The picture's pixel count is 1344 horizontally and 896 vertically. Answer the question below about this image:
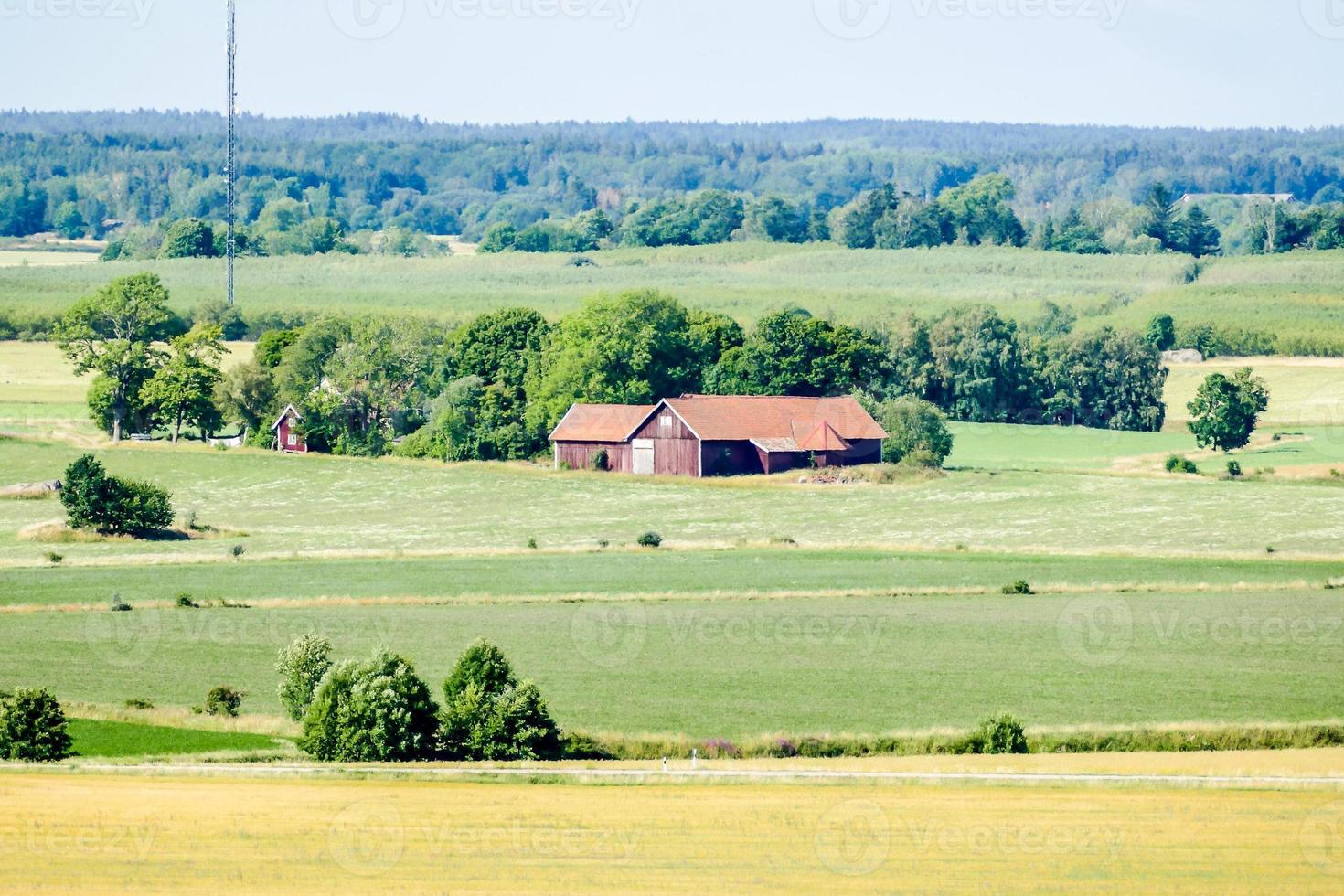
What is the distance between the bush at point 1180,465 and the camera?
80.8 metres

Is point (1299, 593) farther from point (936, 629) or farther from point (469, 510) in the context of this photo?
point (469, 510)

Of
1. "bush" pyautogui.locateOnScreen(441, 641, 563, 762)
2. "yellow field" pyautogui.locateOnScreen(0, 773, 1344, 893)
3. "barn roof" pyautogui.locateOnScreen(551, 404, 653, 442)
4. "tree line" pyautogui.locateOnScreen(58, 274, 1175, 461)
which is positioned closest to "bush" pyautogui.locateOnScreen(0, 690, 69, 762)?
"yellow field" pyautogui.locateOnScreen(0, 773, 1344, 893)

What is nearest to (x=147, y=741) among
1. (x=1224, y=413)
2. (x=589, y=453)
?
(x=589, y=453)

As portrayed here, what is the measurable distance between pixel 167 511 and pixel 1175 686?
38710 mm

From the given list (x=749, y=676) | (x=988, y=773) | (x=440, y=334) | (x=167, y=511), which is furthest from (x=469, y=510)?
(x=988, y=773)

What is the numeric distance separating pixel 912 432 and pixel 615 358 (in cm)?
1526

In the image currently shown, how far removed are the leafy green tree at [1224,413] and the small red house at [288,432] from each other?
144ft

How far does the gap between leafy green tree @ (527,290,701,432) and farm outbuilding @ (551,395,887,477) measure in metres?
3.84

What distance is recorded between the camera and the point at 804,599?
47.7m

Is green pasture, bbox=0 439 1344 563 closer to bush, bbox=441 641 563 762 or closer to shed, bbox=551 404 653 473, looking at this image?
shed, bbox=551 404 653 473

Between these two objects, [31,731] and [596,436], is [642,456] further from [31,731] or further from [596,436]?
[31,731]

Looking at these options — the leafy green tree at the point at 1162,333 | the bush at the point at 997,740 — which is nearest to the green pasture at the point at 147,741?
the bush at the point at 997,740

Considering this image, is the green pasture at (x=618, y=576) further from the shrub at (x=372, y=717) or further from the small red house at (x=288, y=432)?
the small red house at (x=288, y=432)

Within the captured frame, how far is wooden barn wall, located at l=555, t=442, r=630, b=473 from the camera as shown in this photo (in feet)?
277
